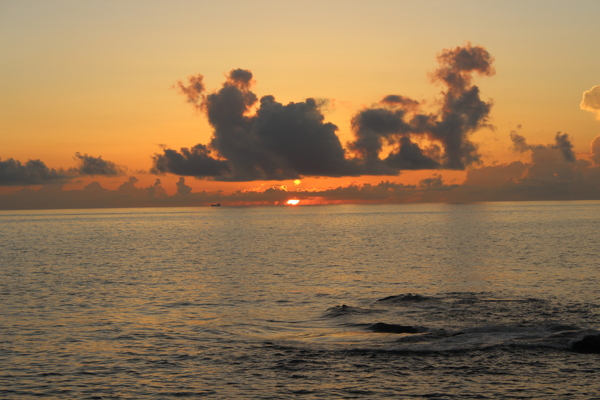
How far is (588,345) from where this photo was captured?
89.2 feet

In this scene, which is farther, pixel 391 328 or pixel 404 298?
pixel 404 298

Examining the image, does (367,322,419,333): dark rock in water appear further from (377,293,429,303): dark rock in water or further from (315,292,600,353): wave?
(377,293,429,303): dark rock in water

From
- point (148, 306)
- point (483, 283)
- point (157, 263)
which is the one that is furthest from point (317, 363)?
point (157, 263)

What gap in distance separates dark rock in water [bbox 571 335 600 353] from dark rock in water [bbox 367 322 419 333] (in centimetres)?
835

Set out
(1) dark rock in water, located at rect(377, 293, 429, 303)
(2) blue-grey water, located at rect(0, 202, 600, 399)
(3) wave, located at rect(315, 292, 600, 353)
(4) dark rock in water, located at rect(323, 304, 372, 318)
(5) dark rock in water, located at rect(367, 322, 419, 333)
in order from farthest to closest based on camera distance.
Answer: (1) dark rock in water, located at rect(377, 293, 429, 303) < (4) dark rock in water, located at rect(323, 304, 372, 318) < (5) dark rock in water, located at rect(367, 322, 419, 333) < (3) wave, located at rect(315, 292, 600, 353) < (2) blue-grey water, located at rect(0, 202, 600, 399)

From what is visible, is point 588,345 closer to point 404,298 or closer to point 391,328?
point 391,328

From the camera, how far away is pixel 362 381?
76.4 ft

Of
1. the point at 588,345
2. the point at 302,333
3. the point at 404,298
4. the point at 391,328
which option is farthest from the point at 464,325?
the point at 404,298

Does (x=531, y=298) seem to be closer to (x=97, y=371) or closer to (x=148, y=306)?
(x=148, y=306)

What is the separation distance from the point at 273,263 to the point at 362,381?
169 ft

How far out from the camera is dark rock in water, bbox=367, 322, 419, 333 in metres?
32.1

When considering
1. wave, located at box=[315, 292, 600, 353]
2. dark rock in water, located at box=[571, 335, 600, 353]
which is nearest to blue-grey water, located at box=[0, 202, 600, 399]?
wave, located at box=[315, 292, 600, 353]

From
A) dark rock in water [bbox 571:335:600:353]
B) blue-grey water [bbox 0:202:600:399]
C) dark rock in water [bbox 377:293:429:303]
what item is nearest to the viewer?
blue-grey water [bbox 0:202:600:399]

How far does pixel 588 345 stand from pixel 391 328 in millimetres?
10342
